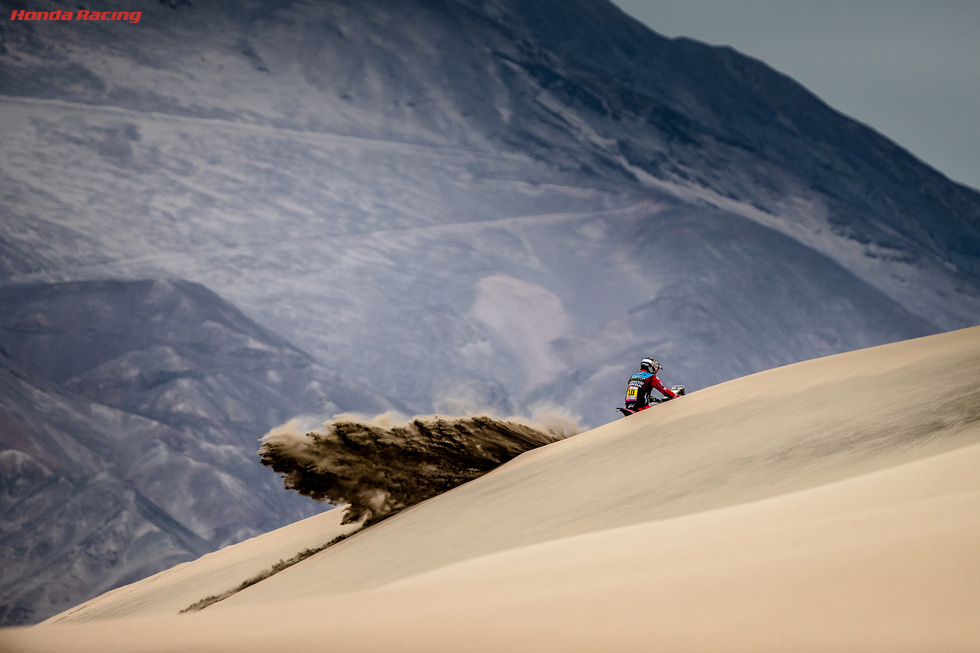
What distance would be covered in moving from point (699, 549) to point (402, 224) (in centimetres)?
7180

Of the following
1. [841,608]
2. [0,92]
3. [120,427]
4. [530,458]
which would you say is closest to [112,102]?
[0,92]

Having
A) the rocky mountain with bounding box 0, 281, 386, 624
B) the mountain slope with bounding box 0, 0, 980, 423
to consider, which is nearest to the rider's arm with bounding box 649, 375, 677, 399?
the rocky mountain with bounding box 0, 281, 386, 624

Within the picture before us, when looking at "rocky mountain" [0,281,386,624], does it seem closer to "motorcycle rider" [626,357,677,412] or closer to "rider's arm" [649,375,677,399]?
"motorcycle rider" [626,357,677,412]

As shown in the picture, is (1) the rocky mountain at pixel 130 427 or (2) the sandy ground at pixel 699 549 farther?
(1) the rocky mountain at pixel 130 427

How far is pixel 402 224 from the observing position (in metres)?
73.7

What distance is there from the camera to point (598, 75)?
86.2 meters

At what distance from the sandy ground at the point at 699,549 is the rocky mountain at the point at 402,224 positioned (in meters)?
48.8

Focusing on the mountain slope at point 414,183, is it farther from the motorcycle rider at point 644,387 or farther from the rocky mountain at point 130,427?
the motorcycle rider at point 644,387

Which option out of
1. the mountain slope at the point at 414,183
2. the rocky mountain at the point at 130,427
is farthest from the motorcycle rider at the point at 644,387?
the mountain slope at the point at 414,183

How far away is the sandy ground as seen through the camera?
2.07 metres

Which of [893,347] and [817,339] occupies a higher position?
[817,339]

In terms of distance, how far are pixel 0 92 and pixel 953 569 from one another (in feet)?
256

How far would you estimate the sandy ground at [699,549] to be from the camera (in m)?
2.07

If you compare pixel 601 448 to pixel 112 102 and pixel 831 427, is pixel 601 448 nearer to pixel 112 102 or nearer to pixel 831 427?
pixel 831 427
